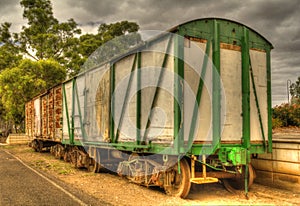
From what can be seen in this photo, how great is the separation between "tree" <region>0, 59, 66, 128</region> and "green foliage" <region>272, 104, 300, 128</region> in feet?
63.6

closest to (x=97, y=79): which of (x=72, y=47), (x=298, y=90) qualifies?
(x=72, y=47)

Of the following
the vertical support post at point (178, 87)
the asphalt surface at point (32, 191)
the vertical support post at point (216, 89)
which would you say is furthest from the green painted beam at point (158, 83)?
the asphalt surface at point (32, 191)

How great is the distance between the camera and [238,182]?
8.88m

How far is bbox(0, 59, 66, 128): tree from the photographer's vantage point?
91.9 feet

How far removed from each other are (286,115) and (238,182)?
13.3 metres

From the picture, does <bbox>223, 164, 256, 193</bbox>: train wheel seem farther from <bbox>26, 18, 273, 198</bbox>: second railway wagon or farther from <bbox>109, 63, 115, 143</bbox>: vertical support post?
<bbox>109, 63, 115, 143</bbox>: vertical support post

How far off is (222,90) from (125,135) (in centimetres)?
316

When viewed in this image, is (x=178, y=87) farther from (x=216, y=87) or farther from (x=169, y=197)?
(x=169, y=197)

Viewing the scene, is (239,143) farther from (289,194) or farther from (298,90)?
(298,90)

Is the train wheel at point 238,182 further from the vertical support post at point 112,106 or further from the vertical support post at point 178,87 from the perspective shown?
the vertical support post at point 112,106

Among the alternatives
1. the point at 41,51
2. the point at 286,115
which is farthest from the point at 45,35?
the point at 286,115

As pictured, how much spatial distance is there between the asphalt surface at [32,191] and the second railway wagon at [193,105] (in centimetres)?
211

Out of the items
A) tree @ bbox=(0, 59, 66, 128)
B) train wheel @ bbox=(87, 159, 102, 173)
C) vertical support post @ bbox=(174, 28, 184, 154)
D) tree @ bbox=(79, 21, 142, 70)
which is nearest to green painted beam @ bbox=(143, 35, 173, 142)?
vertical support post @ bbox=(174, 28, 184, 154)

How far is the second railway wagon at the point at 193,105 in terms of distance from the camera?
7523 mm
